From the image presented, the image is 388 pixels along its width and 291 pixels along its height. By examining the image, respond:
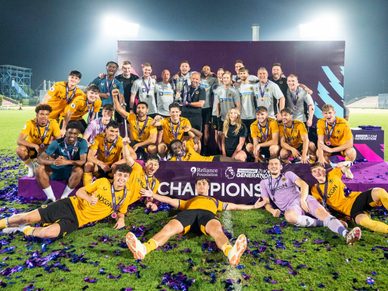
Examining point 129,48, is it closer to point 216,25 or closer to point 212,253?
point 212,253

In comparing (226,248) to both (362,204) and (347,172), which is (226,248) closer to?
(362,204)

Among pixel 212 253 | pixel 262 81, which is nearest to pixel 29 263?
pixel 212 253

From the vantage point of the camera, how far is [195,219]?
3.98 metres

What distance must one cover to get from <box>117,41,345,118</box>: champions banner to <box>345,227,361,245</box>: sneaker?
5999 millimetres

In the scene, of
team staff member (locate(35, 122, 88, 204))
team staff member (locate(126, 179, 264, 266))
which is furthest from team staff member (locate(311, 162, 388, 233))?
team staff member (locate(35, 122, 88, 204))

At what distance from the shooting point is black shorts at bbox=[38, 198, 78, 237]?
154 inches

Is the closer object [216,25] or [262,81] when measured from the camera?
[262,81]

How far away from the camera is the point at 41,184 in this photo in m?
5.14

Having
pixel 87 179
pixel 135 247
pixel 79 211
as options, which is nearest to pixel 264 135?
pixel 87 179

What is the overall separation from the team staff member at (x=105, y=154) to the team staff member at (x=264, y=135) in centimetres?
251

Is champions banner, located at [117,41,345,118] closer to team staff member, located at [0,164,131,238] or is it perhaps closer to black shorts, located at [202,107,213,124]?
black shorts, located at [202,107,213,124]

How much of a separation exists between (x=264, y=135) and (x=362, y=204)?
7.80ft

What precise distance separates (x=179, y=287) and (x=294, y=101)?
19.0 feet

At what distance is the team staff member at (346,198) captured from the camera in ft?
13.3
